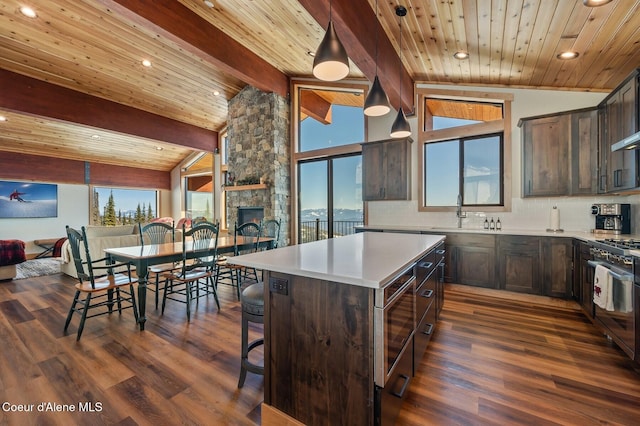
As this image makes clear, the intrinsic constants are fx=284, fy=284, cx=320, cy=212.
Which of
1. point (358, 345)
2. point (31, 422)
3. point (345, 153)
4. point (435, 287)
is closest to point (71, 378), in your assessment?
point (31, 422)

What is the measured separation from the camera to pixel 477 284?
3863 mm

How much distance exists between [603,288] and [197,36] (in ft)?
18.2

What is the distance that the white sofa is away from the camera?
4875 millimetres

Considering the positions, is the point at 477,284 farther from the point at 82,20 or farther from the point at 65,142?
the point at 65,142

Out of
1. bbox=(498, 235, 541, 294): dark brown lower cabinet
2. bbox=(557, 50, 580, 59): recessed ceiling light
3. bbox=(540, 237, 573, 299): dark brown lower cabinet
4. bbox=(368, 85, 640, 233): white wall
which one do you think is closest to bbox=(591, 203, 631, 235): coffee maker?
bbox=(368, 85, 640, 233): white wall

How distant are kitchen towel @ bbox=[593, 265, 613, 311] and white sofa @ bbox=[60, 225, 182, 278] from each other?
21.1 feet

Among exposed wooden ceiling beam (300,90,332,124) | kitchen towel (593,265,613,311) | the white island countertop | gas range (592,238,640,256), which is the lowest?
kitchen towel (593,265,613,311)

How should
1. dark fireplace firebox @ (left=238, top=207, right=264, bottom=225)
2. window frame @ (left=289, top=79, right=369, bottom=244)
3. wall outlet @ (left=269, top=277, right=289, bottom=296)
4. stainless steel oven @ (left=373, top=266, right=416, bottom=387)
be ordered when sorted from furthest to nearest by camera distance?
1. dark fireplace firebox @ (left=238, top=207, right=264, bottom=225)
2. window frame @ (left=289, top=79, right=369, bottom=244)
3. wall outlet @ (left=269, top=277, right=289, bottom=296)
4. stainless steel oven @ (left=373, top=266, right=416, bottom=387)

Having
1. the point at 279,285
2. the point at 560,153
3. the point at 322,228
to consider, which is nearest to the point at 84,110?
the point at 322,228

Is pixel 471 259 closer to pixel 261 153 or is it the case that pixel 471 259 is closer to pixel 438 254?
pixel 438 254

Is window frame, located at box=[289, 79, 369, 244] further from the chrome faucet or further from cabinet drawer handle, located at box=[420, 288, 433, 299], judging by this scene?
cabinet drawer handle, located at box=[420, 288, 433, 299]

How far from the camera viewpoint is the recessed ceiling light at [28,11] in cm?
377

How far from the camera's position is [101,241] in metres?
4.95

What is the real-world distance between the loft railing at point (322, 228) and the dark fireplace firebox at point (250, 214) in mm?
993
